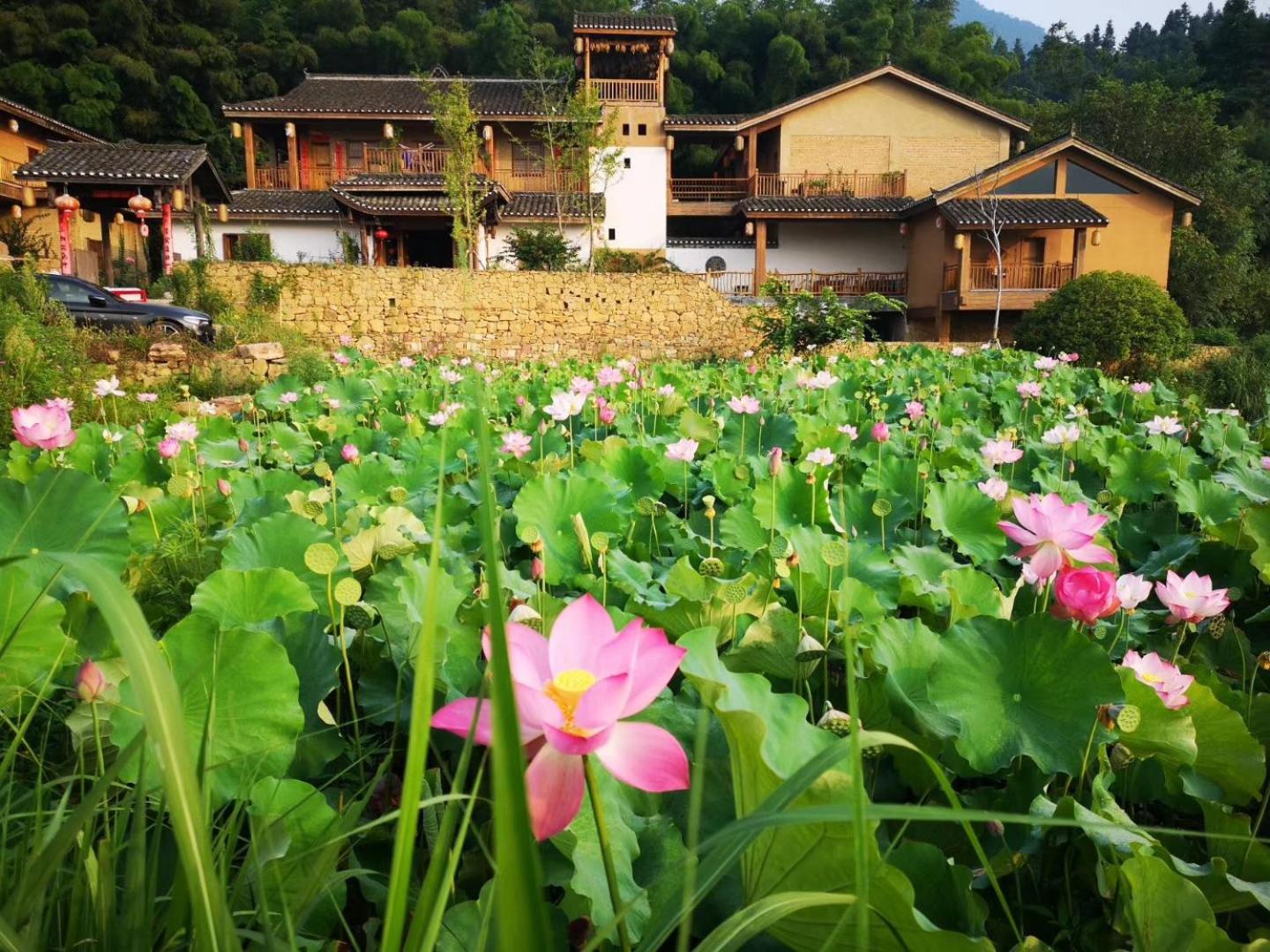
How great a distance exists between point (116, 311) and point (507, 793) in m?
10.3

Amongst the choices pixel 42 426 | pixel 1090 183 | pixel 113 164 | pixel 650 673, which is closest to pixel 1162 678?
pixel 650 673

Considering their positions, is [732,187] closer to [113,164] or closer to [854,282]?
[854,282]

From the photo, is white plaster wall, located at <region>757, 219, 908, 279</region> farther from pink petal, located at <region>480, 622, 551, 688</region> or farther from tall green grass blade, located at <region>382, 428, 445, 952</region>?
tall green grass blade, located at <region>382, 428, 445, 952</region>

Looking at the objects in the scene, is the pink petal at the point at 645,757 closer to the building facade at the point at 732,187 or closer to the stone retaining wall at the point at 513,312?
the stone retaining wall at the point at 513,312

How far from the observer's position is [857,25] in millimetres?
27062

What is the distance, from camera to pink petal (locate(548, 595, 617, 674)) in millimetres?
420

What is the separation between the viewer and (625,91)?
1814cm

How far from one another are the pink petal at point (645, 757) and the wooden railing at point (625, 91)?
19438mm

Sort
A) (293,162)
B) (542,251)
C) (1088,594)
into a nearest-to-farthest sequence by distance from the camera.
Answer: (1088,594) < (542,251) < (293,162)

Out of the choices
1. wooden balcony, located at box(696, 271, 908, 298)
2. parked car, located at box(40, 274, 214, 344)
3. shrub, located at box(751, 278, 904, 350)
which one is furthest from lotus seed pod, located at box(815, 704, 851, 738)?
wooden balcony, located at box(696, 271, 908, 298)

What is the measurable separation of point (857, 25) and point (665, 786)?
31.0m

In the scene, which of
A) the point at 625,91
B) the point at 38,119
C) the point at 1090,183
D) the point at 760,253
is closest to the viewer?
the point at 38,119

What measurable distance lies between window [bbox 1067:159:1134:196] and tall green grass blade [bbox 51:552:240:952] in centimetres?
1733

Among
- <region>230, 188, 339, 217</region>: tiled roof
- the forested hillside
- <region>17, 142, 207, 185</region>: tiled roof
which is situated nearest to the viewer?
<region>17, 142, 207, 185</region>: tiled roof
